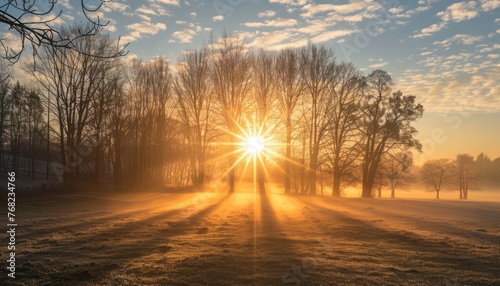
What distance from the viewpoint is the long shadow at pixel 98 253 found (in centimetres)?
742

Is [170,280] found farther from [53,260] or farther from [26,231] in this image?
[26,231]

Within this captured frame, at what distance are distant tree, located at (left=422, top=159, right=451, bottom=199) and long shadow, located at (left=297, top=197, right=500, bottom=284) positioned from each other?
227 ft

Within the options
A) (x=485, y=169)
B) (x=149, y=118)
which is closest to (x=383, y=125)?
(x=149, y=118)

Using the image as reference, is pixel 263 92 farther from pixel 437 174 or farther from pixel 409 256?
pixel 437 174

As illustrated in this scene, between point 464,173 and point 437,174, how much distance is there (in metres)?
4.86

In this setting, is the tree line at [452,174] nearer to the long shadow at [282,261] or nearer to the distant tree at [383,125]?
the distant tree at [383,125]

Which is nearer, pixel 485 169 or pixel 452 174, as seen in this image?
pixel 452 174

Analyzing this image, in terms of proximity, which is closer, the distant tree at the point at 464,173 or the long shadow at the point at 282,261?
the long shadow at the point at 282,261

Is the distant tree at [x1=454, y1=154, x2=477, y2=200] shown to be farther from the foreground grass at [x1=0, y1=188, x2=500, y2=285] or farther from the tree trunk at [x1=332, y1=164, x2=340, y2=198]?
the foreground grass at [x1=0, y1=188, x2=500, y2=285]

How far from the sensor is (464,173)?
73500mm

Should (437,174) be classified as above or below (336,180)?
above

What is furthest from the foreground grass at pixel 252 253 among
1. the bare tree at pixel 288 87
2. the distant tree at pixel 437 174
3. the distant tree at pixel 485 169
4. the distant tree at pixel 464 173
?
Answer: the distant tree at pixel 485 169

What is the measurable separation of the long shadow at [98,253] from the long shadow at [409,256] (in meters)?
5.00

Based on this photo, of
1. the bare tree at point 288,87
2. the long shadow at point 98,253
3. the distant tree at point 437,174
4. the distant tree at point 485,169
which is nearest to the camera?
the long shadow at point 98,253
